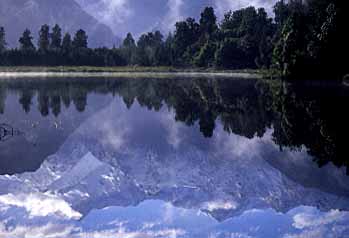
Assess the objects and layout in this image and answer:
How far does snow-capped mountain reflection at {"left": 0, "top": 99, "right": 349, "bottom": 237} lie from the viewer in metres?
9.91

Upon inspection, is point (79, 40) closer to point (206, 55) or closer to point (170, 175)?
point (206, 55)

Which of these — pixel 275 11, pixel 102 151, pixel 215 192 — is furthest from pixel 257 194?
pixel 275 11

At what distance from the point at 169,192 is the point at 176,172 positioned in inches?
84.5

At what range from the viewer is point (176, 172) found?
14.7 meters

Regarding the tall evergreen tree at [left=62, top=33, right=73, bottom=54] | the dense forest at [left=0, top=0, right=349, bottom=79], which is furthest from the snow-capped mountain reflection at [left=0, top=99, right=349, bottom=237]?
the tall evergreen tree at [left=62, top=33, right=73, bottom=54]

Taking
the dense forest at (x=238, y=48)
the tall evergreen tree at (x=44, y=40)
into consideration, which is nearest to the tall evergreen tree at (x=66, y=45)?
the dense forest at (x=238, y=48)

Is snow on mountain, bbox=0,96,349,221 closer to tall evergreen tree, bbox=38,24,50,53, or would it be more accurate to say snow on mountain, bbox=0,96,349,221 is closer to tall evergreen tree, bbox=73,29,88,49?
tall evergreen tree, bbox=38,24,50,53

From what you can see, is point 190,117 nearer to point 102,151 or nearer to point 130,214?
point 102,151

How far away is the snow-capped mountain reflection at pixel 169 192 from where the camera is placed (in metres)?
9.91

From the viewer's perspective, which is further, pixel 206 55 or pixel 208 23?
pixel 208 23

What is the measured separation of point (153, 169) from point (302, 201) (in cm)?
460

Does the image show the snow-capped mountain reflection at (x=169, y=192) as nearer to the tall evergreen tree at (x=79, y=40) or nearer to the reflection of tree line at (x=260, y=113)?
the reflection of tree line at (x=260, y=113)

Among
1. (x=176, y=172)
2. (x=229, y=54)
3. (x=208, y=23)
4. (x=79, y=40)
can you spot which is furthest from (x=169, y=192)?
(x=208, y=23)

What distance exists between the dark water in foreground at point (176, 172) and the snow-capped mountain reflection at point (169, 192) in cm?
3
